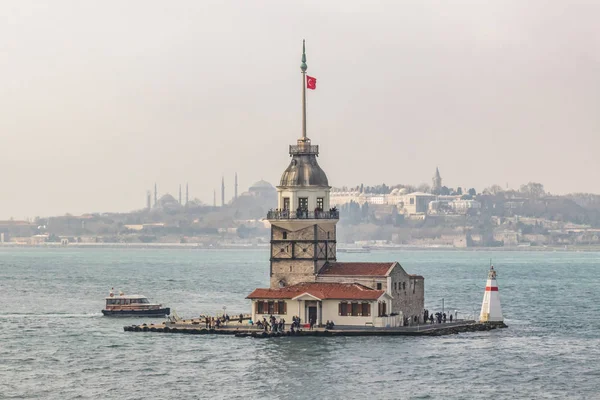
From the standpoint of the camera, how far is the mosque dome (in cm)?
7600

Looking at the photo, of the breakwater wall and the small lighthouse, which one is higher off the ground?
the small lighthouse

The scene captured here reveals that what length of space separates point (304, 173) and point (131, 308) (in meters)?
19.3

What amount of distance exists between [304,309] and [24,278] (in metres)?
85.5

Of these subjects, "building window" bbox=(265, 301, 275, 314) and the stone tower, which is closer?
"building window" bbox=(265, 301, 275, 314)

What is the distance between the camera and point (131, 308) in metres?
89.7

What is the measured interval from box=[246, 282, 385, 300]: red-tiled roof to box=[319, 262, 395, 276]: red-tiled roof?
0.97 m

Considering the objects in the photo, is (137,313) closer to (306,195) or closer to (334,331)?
(306,195)

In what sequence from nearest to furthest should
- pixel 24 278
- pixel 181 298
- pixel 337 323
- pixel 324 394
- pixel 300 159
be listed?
1. pixel 324 394
2. pixel 337 323
3. pixel 300 159
4. pixel 181 298
5. pixel 24 278

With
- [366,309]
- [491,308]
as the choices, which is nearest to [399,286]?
[366,309]

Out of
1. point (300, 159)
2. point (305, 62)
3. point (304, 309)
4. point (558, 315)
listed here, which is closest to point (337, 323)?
point (304, 309)

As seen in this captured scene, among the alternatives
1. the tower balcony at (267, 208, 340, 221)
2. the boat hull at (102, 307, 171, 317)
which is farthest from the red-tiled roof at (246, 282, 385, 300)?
the boat hull at (102, 307, 171, 317)

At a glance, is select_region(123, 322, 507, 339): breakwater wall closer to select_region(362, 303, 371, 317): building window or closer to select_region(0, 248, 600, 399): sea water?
select_region(0, 248, 600, 399): sea water

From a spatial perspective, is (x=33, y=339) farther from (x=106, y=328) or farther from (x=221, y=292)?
(x=221, y=292)

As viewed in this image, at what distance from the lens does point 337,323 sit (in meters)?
71.6
